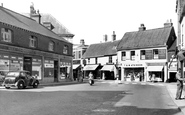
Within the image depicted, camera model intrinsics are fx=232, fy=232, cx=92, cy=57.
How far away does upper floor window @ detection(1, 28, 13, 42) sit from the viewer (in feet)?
82.2

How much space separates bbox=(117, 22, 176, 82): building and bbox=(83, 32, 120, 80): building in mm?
3093

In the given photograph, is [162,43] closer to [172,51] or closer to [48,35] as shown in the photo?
[172,51]

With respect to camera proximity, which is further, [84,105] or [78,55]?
[78,55]

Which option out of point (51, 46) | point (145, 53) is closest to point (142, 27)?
point (145, 53)

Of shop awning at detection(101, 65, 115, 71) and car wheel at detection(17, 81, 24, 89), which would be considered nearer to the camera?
car wheel at detection(17, 81, 24, 89)

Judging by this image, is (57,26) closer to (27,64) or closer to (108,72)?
(108,72)

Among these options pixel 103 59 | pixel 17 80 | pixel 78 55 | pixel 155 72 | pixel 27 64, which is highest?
pixel 78 55

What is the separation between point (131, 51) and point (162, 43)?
6.12m

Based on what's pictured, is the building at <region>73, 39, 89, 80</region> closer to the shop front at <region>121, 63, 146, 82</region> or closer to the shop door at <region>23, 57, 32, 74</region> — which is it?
the shop front at <region>121, 63, 146, 82</region>

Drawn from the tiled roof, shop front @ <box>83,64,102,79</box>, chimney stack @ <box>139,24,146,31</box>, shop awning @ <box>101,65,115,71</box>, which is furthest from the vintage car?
shop front @ <box>83,64,102,79</box>

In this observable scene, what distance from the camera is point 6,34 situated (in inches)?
1009

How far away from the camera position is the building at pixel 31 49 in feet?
83.2

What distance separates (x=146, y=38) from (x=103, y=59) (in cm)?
1150

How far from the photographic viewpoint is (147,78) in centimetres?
3953
